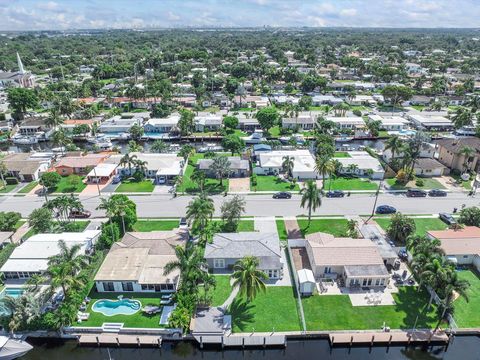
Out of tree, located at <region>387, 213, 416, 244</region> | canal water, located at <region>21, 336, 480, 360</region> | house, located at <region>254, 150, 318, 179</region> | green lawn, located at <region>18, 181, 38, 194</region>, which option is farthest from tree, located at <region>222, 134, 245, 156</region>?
canal water, located at <region>21, 336, 480, 360</region>

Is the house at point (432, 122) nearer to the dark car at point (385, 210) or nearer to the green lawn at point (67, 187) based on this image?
the dark car at point (385, 210)

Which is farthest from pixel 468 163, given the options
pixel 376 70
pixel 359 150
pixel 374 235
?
pixel 376 70

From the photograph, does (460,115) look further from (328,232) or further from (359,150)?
(328,232)

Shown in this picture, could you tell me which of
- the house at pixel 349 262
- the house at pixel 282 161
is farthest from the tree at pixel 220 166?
the house at pixel 349 262

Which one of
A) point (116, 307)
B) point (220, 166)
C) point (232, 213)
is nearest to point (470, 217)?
point (232, 213)

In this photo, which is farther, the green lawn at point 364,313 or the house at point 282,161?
the house at point 282,161

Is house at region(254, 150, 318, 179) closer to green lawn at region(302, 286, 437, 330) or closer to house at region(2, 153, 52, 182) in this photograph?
green lawn at region(302, 286, 437, 330)
